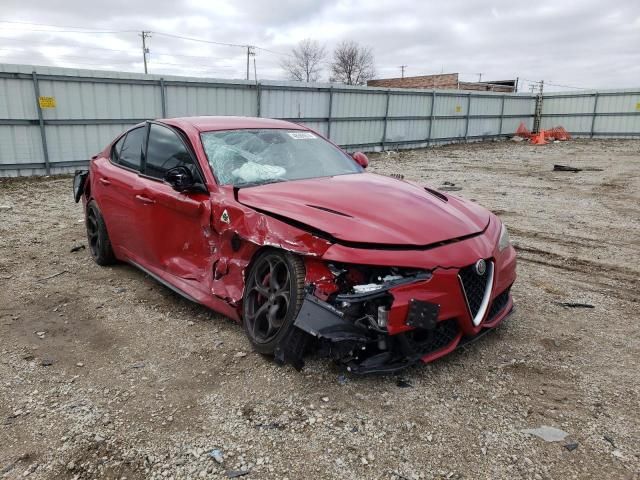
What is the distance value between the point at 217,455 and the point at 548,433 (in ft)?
5.16

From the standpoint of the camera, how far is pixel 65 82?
37.7 feet

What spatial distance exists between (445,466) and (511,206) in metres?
6.95

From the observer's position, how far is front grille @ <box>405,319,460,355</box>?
2723 mm

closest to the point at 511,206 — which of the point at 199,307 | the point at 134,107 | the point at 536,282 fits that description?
the point at 536,282

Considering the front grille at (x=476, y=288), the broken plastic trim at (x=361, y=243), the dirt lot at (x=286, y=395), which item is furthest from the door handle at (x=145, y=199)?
the front grille at (x=476, y=288)

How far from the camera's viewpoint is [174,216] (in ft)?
12.2

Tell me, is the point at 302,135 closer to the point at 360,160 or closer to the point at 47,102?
the point at 360,160

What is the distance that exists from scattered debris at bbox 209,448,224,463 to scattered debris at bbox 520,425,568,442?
1438 millimetres

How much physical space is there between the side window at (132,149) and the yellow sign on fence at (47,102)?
26.3 ft

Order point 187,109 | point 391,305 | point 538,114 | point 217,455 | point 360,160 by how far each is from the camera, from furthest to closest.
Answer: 1. point 538,114
2. point 187,109
3. point 360,160
4. point 391,305
5. point 217,455

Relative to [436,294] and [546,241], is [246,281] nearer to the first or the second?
[436,294]

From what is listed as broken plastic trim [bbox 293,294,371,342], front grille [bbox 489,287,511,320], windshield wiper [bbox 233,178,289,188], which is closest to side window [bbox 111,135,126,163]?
windshield wiper [bbox 233,178,289,188]

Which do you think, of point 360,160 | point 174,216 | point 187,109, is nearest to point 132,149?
point 174,216

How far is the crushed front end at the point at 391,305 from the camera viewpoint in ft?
8.38
